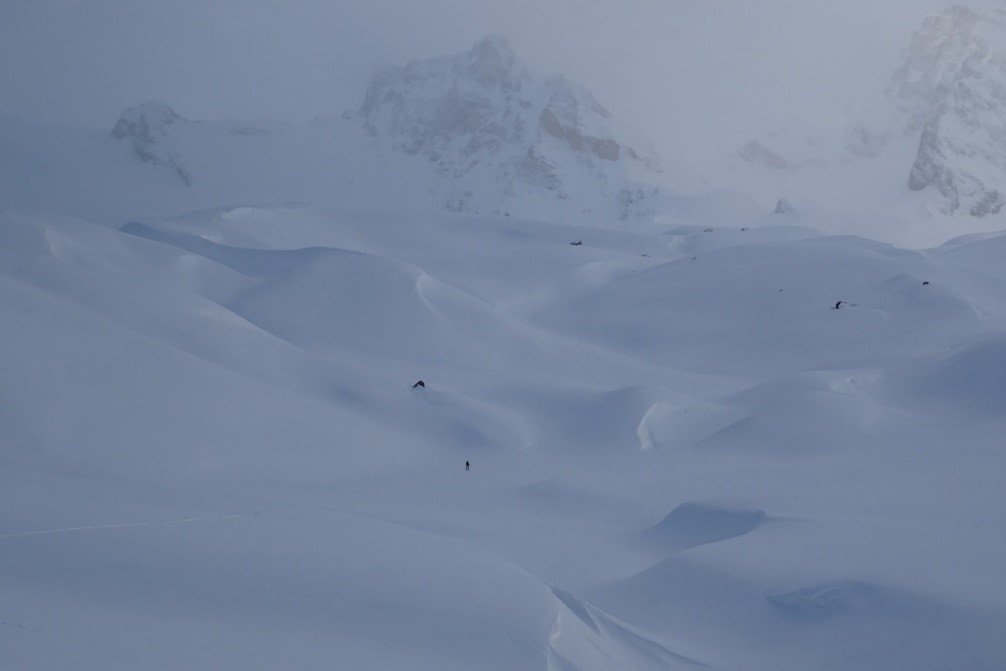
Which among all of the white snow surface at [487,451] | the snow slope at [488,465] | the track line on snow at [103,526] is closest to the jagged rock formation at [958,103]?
the white snow surface at [487,451]

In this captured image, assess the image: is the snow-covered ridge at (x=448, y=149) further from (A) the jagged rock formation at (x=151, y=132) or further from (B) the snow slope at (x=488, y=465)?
(B) the snow slope at (x=488, y=465)

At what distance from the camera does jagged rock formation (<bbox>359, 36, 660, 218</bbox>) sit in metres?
101

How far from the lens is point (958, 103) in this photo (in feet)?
379

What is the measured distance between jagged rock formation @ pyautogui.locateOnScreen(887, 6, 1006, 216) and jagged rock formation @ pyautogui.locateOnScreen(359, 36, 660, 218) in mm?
31891

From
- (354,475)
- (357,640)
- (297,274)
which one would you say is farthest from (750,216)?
(357,640)

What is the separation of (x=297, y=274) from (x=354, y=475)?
10.1m

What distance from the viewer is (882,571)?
6.48 meters

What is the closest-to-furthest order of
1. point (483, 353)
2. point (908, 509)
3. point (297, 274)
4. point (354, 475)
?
point (908, 509)
point (354, 475)
point (483, 353)
point (297, 274)

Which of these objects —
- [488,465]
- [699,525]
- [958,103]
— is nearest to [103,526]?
[699,525]

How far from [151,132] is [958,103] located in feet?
317

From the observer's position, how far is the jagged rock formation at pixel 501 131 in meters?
101

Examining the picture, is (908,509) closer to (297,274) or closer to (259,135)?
(297,274)

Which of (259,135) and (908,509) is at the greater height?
(259,135)

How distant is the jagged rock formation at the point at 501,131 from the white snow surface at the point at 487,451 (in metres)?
70.8
